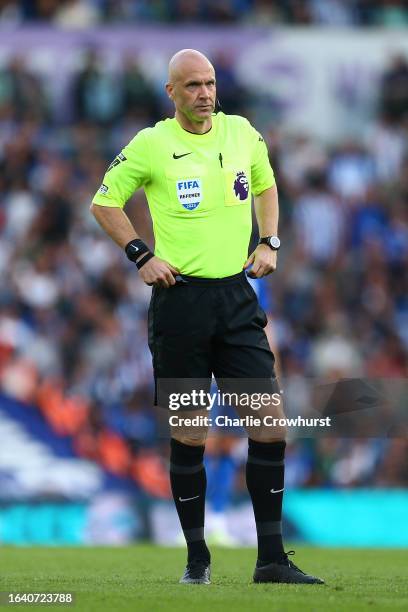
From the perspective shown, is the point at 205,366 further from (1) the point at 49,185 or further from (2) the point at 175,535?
(1) the point at 49,185

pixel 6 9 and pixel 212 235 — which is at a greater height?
pixel 6 9

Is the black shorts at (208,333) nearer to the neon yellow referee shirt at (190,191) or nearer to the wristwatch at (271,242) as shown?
the neon yellow referee shirt at (190,191)

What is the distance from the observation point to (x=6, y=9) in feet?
64.1

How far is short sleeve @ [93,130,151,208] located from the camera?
661 cm

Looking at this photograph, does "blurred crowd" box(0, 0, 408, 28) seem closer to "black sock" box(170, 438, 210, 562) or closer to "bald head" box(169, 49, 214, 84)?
"bald head" box(169, 49, 214, 84)

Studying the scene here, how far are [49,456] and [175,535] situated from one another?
6.40 ft

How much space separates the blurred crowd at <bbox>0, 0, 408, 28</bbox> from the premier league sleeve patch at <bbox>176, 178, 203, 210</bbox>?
1337cm

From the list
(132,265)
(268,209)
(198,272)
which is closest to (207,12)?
(132,265)

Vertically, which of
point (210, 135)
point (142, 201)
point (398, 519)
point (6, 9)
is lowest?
point (398, 519)

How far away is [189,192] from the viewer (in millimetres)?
6574

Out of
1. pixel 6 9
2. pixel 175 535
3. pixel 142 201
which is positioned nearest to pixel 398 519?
pixel 175 535

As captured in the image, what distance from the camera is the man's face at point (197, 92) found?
21.4 ft

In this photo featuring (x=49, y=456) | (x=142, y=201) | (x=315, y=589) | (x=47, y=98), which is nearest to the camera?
(x=315, y=589)

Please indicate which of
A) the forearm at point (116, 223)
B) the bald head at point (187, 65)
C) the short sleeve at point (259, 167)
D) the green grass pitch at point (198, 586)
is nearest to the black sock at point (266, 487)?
the green grass pitch at point (198, 586)
